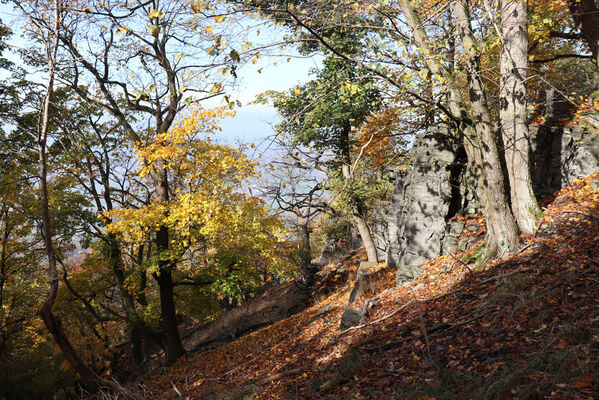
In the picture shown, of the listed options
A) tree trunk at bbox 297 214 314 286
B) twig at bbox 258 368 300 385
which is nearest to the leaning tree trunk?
twig at bbox 258 368 300 385

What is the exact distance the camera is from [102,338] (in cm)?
1914

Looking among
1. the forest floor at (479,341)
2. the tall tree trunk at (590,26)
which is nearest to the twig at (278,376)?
the forest floor at (479,341)

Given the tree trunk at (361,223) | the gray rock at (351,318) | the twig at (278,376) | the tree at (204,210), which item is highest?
the tree at (204,210)

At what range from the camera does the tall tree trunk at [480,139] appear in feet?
21.7

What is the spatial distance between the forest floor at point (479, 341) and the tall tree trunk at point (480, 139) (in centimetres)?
47

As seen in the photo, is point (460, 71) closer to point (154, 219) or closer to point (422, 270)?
point (422, 270)

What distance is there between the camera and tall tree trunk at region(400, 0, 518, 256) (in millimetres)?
6609

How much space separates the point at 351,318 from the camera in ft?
22.1

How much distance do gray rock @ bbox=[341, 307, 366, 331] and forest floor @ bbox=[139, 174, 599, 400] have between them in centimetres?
23

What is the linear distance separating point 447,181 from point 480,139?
2471 mm

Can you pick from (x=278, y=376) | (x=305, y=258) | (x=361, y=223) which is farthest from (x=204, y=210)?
(x=305, y=258)

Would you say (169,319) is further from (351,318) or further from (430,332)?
(430,332)

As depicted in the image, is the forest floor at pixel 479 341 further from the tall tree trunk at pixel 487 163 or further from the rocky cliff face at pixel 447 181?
the rocky cliff face at pixel 447 181

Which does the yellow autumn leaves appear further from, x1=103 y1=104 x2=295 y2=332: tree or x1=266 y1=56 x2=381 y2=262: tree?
x1=266 y1=56 x2=381 y2=262: tree
